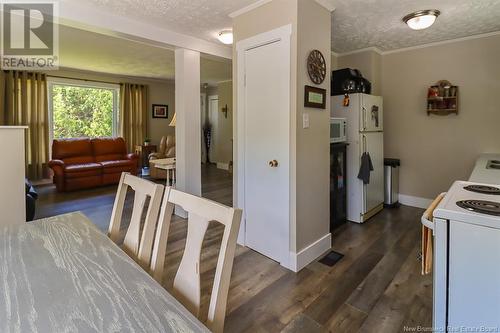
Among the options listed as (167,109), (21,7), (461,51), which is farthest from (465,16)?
(167,109)

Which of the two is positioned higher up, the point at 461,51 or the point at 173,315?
the point at 461,51

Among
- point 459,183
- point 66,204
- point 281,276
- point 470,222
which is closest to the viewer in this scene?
point 470,222

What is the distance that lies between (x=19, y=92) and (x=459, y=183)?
690 centimetres

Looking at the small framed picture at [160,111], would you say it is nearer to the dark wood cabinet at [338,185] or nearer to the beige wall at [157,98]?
the beige wall at [157,98]

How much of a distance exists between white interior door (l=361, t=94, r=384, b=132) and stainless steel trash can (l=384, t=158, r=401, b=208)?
51 centimetres

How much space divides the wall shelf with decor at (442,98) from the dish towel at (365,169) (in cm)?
127

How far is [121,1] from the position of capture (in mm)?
2516

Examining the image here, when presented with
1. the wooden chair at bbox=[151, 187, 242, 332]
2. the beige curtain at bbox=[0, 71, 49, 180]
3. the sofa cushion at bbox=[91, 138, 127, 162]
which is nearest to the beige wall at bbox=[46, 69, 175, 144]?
the sofa cushion at bbox=[91, 138, 127, 162]

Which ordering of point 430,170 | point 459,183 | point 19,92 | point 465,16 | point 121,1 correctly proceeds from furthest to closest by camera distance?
point 19,92, point 430,170, point 465,16, point 121,1, point 459,183

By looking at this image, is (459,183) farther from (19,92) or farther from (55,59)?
(19,92)

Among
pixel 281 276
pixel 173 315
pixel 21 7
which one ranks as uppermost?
pixel 21 7

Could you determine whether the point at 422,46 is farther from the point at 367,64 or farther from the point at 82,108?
the point at 82,108

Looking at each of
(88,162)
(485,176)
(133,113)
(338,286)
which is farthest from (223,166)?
(485,176)
